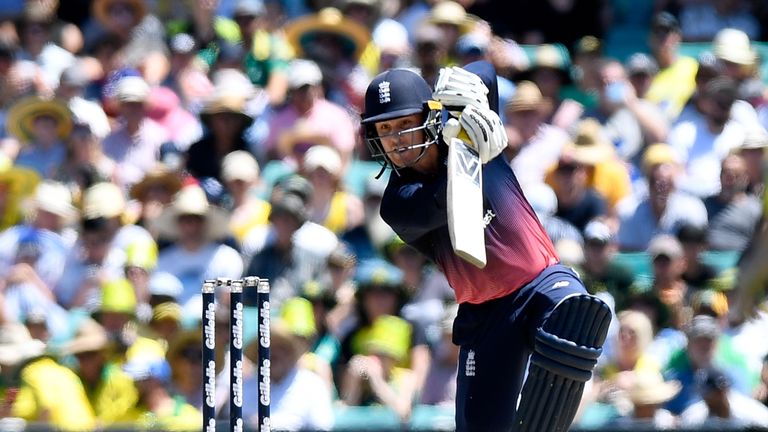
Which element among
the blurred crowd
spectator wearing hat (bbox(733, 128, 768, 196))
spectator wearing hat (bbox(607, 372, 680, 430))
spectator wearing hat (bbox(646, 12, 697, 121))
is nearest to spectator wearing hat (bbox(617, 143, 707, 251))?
the blurred crowd

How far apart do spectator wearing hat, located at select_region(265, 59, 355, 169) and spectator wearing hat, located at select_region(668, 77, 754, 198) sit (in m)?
2.17

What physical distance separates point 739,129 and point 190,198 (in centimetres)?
370

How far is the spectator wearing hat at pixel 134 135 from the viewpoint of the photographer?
33.8 ft

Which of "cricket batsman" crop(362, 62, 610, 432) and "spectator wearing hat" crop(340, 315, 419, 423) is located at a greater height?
"cricket batsman" crop(362, 62, 610, 432)

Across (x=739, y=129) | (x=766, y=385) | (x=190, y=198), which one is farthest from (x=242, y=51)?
(x=766, y=385)

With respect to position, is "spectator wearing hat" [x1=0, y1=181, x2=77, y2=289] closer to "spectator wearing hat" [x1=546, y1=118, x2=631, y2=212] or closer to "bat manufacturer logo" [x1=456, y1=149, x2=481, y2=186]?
"spectator wearing hat" [x1=546, y1=118, x2=631, y2=212]

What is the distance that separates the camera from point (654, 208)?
988cm

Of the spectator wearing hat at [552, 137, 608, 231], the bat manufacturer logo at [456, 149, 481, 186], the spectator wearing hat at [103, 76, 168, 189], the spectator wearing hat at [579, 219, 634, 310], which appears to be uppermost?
the bat manufacturer logo at [456, 149, 481, 186]

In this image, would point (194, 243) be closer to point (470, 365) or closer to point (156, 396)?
point (156, 396)

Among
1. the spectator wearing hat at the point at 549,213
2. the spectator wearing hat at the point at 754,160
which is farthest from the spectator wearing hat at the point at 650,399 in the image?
the spectator wearing hat at the point at 754,160

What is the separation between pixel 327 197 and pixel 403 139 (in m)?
3.92

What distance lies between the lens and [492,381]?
5906 mm

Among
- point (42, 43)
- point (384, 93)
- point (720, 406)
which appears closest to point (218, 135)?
point (42, 43)

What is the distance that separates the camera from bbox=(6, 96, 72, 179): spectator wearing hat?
10.4m
